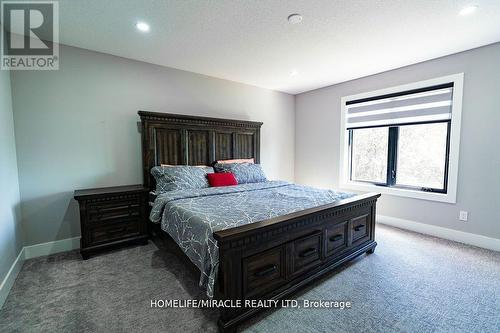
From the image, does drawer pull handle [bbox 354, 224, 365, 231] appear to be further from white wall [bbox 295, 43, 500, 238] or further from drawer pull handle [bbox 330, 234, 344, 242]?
white wall [bbox 295, 43, 500, 238]

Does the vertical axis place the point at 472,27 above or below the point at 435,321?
above

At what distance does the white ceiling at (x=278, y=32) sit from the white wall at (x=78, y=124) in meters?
0.28

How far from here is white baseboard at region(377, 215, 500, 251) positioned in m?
2.81

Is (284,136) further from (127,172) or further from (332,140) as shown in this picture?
(127,172)

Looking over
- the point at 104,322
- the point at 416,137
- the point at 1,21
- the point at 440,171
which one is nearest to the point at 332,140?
the point at 416,137

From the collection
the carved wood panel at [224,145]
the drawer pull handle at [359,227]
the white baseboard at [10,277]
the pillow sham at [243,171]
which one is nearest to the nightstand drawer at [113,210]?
the white baseboard at [10,277]

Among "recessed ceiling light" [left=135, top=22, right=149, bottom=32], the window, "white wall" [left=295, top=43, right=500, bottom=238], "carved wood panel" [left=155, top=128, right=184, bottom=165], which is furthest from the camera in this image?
"carved wood panel" [left=155, top=128, right=184, bottom=165]

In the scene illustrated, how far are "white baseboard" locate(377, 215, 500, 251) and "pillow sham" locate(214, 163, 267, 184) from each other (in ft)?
7.23

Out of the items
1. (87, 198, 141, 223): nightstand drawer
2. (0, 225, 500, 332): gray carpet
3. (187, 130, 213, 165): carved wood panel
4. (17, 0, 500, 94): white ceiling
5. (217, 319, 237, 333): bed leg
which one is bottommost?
(0, 225, 500, 332): gray carpet

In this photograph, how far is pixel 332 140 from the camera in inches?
175

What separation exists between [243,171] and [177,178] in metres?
1.09

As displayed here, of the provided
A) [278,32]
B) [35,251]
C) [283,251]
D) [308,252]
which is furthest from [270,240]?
[35,251]

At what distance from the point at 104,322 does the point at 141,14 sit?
2583 mm

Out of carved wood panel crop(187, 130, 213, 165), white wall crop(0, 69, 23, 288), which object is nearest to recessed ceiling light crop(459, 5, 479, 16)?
carved wood panel crop(187, 130, 213, 165)
